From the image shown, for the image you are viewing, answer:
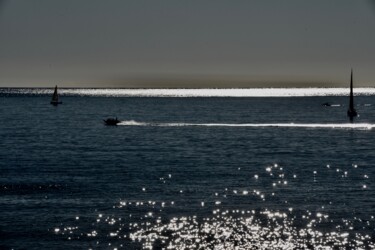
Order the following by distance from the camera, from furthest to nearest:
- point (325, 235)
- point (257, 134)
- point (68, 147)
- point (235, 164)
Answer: point (257, 134) < point (68, 147) < point (235, 164) < point (325, 235)

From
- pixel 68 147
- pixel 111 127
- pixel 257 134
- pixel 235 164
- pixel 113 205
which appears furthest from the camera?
→ pixel 111 127

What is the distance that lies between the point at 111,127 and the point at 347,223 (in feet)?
449

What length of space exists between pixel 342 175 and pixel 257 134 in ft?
245

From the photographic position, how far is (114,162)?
A: 102625mm

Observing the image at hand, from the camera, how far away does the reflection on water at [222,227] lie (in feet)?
172

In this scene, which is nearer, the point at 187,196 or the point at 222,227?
the point at 222,227

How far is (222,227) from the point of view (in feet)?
188

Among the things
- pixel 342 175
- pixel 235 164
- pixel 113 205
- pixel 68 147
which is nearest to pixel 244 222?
pixel 113 205

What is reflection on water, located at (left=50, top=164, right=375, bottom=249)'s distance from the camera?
52438 mm

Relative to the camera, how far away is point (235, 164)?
329 feet

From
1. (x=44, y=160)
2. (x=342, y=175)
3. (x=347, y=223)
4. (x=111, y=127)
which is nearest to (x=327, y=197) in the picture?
(x=347, y=223)

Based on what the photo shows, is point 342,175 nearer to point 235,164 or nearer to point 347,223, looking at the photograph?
point 235,164

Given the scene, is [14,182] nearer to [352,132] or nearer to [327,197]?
[327,197]

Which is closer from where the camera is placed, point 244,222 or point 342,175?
point 244,222
